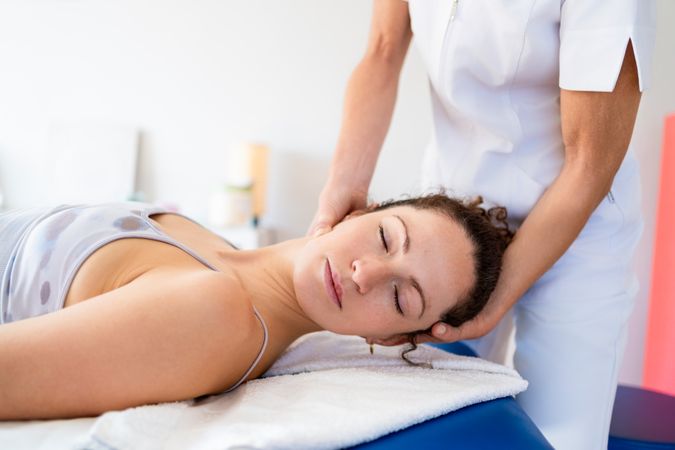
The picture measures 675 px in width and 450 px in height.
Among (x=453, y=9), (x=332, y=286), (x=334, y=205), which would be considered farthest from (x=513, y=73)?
(x=332, y=286)

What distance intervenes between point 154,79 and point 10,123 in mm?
871

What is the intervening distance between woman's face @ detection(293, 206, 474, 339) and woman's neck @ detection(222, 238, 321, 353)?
5 cm

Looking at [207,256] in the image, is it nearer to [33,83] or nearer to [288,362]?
[288,362]

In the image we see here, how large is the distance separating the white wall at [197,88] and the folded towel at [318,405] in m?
2.00

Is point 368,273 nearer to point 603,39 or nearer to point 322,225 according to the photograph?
point 322,225

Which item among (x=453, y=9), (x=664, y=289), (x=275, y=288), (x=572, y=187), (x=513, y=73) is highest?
(x=453, y=9)

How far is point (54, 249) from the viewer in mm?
1085

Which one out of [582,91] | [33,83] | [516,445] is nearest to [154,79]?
[33,83]

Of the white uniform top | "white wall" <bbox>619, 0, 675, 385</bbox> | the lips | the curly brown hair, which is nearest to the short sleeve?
the white uniform top

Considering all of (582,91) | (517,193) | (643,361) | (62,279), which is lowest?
(643,361)

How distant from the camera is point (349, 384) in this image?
1.06 metres

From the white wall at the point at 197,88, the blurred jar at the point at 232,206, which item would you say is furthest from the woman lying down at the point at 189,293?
the white wall at the point at 197,88

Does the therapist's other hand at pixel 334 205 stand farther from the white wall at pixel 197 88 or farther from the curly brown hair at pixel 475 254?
the white wall at pixel 197 88

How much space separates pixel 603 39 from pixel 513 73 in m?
0.23
